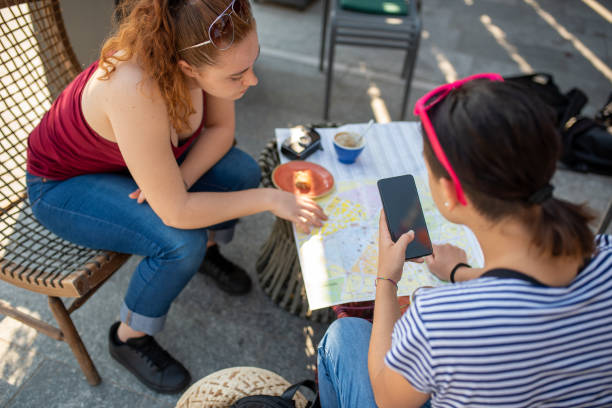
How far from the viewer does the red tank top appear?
1.40 metres

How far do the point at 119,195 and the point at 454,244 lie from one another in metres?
1.13

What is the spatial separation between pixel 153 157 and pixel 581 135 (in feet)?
8.92

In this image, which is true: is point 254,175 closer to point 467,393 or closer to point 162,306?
point 162,306

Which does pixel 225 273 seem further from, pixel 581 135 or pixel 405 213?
pixel 581 135

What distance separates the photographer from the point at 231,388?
1350mm

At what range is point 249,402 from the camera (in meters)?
1.26

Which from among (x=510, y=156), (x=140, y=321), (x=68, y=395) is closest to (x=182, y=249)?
(x=140, y=321)

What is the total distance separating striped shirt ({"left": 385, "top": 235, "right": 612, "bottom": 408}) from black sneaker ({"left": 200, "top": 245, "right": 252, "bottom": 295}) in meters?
1.28

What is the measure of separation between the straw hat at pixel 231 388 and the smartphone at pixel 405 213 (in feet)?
1.93

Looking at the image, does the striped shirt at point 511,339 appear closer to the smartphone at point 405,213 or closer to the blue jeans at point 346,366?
the blue jeans at point 346,366

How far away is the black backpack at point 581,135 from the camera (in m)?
2.79

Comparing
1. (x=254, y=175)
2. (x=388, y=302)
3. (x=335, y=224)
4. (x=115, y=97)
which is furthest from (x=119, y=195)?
(x=388, y=302)

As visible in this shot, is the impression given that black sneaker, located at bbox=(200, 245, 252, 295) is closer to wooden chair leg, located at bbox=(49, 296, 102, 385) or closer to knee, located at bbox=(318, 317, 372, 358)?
wooden chair leg, located at bbox=(49, 296, 102, 385)

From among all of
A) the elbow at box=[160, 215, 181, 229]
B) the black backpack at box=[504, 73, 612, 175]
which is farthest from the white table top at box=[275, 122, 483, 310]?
the black backpack at box=[504, 73, 612, 175]
